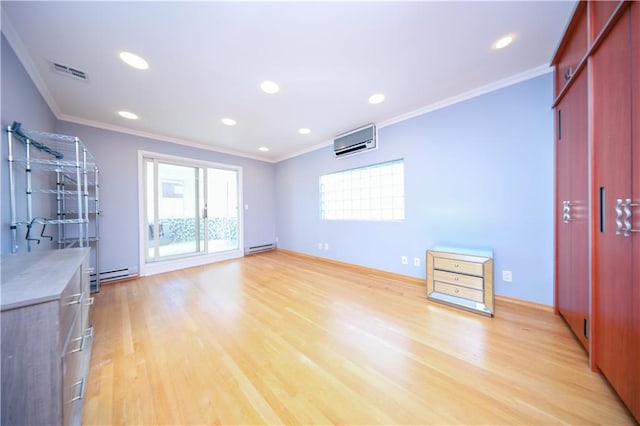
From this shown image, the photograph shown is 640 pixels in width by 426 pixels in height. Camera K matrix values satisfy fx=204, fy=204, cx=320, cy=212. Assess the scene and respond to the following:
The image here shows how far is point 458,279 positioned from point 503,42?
2196mm

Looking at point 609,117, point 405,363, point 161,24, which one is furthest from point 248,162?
point 609,117

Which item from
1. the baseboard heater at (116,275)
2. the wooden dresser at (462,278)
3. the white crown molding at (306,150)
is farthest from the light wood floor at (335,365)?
the white crown molding at (306,150)

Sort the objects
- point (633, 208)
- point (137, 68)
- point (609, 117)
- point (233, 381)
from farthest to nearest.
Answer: point (137, 68) → point (233, 381) → point (609, 117) → point (633, 208)

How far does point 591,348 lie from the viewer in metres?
1.30

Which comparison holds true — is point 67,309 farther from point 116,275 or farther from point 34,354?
point 116,275

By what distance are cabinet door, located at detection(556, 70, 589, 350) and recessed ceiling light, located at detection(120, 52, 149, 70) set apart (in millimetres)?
3419

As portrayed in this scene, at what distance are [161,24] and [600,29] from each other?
2.79m

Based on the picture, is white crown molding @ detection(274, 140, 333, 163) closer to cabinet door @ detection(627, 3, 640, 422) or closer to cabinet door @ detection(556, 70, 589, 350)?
cabinet door @ detection(556, 70, 589, 350)

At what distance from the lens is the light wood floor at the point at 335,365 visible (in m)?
1.08

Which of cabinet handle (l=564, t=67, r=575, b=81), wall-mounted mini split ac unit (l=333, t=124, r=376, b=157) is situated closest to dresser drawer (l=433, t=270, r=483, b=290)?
cabinet handle (l=564, t=67, r=575, b=81)

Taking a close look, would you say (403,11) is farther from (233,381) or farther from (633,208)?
(233,381)

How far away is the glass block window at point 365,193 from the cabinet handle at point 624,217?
2.04 m

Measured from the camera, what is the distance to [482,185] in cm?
236

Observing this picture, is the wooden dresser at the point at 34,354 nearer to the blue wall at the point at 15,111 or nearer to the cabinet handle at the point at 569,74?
the blue wall at the point at 15,111
